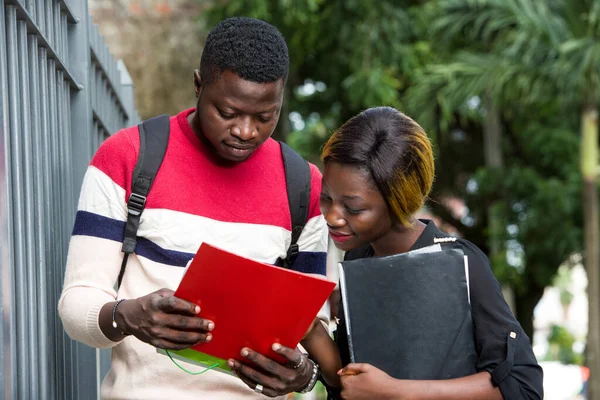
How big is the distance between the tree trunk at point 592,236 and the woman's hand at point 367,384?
8.75 meters

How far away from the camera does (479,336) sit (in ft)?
8.14

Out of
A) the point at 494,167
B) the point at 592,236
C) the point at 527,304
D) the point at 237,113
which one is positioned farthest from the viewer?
the point at 527,304

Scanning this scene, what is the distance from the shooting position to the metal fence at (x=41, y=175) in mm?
2479

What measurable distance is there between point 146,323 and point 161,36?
27.5 ft

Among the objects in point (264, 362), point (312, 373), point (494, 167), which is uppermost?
point (264, 362)

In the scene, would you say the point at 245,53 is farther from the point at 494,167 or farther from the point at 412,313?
the point at 494,167

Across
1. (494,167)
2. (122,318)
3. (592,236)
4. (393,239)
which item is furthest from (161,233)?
(494,167)

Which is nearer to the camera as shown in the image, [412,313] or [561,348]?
[412,313]

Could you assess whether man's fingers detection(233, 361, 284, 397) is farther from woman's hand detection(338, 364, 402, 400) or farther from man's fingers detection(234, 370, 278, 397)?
woman's hand detection(338, 364, 402, 400)

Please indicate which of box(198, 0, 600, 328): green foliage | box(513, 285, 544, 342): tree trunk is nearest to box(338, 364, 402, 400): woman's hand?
box(198, 0, 600, 328): green foliage

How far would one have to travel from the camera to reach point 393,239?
2650 millimetres

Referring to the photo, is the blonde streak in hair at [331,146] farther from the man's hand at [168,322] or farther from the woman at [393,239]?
the man's hand at [168,322]

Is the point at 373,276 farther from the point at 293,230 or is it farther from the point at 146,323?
the point at 146,323

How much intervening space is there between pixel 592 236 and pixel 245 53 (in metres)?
8.92
